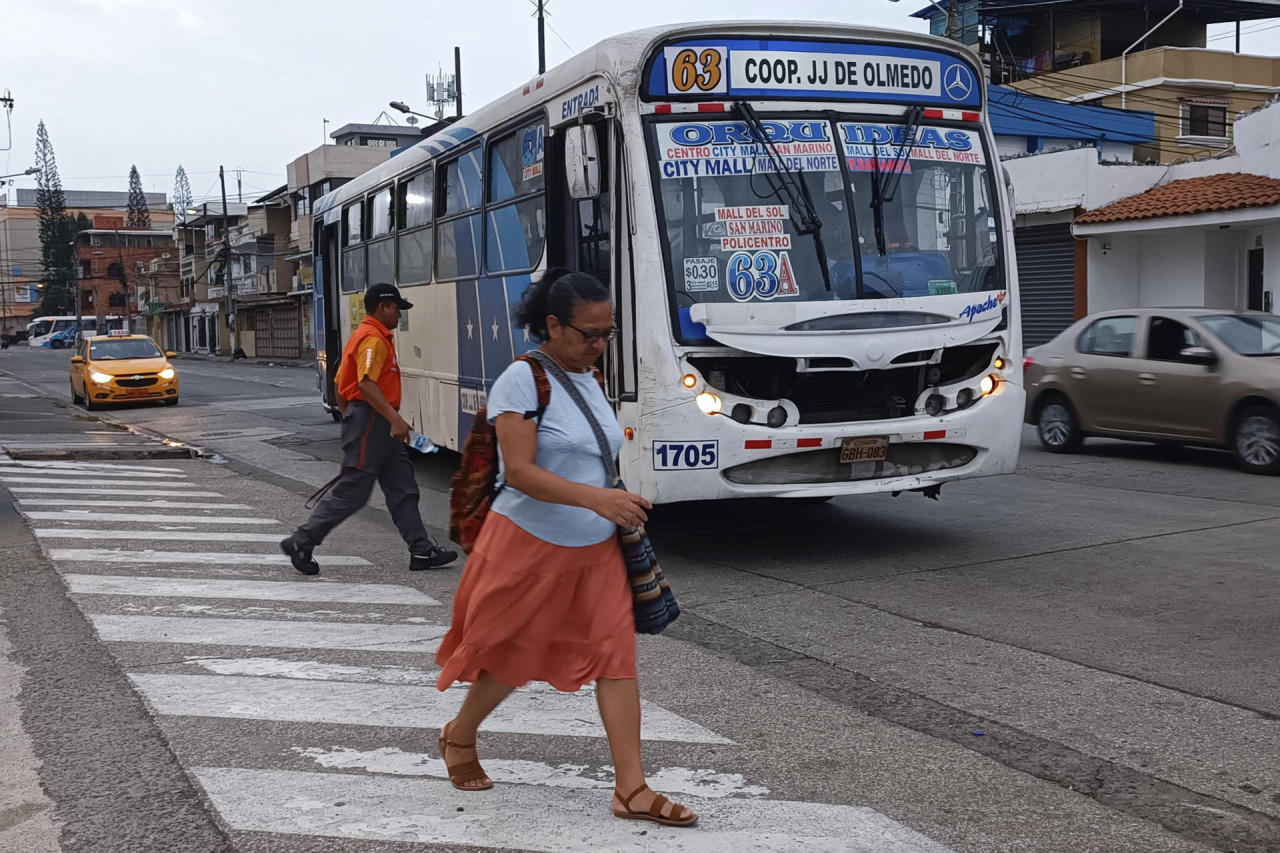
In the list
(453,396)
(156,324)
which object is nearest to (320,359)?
(453,396)

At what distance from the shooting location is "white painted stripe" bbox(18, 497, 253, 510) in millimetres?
11500

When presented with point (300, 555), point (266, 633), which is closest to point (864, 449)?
point (300, 555)

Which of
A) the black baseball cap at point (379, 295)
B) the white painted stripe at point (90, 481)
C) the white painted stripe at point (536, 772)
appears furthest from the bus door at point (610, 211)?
the white painted stripe at point (90, 481)

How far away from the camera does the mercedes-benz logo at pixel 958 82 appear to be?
8523mm

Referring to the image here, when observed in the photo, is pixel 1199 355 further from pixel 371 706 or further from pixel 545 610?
pixel 545 610

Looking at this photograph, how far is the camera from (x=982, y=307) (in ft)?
27.3

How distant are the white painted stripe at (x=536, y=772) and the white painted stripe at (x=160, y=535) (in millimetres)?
5303

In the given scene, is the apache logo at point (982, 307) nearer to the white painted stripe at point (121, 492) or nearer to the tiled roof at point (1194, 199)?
the white painted stripe at point (121, 492)

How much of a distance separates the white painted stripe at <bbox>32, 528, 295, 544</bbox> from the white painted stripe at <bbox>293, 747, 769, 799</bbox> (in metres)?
5.30

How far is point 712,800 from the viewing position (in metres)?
4.16

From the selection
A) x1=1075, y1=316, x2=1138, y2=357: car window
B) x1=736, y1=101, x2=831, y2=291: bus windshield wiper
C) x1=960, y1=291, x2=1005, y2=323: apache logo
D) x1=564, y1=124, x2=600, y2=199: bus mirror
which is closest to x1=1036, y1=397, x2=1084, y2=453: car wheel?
x1=1075, y1=316, x2=1138, y2=357: car window

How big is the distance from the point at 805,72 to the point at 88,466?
1035 centimetres

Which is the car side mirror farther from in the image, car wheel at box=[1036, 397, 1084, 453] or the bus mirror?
the bus mirror

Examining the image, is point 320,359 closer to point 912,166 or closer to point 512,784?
point 912,166
